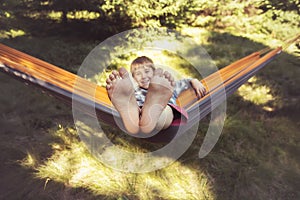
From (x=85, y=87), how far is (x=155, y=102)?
Answer: 0.47 meters

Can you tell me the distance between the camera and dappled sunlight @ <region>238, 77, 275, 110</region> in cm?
328

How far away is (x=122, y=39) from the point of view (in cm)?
395

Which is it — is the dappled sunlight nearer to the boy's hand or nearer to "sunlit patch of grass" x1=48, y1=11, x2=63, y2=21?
the boy's hand

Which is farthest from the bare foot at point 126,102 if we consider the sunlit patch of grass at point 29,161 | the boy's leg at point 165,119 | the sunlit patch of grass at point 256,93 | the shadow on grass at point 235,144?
the sunlit patch of grass at point 256,93

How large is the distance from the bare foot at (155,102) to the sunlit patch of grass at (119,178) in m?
0.68

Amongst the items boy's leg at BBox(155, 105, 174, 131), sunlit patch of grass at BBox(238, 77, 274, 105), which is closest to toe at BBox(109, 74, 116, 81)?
boy's leg at BBox(155, 105, 174, 131)

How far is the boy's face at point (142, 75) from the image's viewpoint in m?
2.03

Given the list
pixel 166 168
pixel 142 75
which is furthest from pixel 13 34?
pixel 166 168

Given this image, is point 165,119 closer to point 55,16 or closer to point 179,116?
point 179,116

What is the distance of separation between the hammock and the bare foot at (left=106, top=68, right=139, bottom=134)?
51mm

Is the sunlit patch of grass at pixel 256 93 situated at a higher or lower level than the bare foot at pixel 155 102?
lower

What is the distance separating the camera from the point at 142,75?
204 cm

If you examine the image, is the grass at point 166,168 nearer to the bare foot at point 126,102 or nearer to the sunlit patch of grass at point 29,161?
the sunlit patch of grass at point 29,161

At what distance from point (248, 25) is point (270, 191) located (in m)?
3.81
